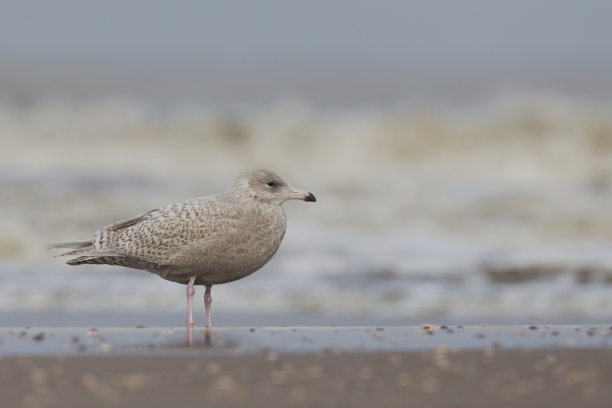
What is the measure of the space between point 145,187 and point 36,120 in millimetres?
8689

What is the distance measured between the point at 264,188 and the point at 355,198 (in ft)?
38.3

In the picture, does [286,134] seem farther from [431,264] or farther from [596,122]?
[431,264]

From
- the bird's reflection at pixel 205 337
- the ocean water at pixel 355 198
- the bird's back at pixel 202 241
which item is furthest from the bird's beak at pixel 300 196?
the ocean water at pixel 355 198

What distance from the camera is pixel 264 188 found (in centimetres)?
796

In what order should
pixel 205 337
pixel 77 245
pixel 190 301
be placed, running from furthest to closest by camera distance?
pixel 77 245
pixel 190 301
pixel 205 337

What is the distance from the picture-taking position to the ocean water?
12023 millimetres

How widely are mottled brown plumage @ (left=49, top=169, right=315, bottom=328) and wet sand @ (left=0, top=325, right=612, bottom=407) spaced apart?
64 centimetres

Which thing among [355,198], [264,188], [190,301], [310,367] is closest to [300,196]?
[264,188]

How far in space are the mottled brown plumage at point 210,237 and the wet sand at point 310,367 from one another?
64cm

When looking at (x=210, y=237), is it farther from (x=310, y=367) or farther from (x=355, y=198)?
(x=355, y=198)

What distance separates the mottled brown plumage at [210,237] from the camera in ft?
25.3

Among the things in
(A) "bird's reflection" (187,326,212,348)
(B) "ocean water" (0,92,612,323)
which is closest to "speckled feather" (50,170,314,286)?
(A) "bird's reflection" (187,326,212,348)

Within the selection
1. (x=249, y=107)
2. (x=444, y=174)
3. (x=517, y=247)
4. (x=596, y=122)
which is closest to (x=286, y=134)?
(x=249, y=107)

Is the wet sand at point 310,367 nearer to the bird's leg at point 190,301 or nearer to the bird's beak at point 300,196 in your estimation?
the bird's leg at point 190,301
